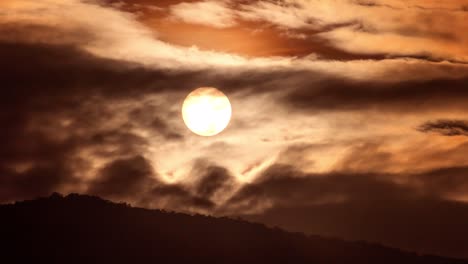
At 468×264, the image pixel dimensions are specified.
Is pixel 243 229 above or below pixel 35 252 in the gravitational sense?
above

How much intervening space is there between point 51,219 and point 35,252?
8778 millimetres

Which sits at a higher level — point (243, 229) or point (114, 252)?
point (243, 229)

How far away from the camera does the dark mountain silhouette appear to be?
86.4 metres

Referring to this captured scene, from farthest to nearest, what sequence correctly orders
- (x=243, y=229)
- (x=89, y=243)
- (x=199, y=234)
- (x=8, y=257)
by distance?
(x=243, y=229) → (x=199, y=234) → (x=89, y=243) → (x=8, y=257)

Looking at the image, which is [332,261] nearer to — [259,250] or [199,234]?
[259,250]

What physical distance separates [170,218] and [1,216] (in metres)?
19.5

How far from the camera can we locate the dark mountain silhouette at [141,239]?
8638cm

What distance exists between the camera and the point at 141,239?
92.3 m

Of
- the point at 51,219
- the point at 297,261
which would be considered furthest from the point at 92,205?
the point at 297,261

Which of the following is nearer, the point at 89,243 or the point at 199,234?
the point at 89,243

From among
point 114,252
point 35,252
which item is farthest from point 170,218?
point 35,252

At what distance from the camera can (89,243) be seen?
88625mm

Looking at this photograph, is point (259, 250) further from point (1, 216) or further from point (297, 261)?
point (1, 216)

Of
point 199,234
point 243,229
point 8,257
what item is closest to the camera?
point 8,257
